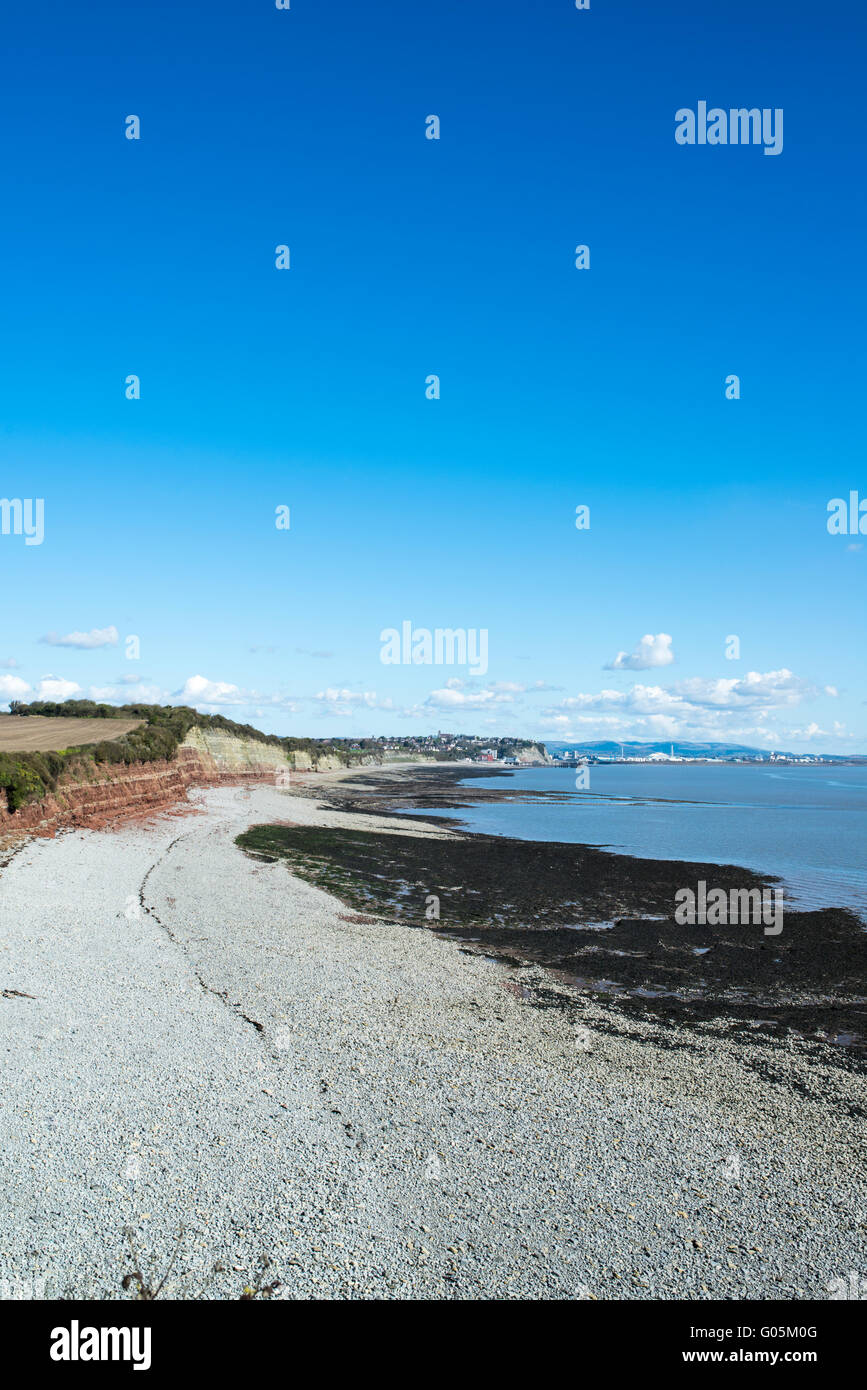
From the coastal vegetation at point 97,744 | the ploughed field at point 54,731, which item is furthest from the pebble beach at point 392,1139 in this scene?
the ploughed field at point 54,731

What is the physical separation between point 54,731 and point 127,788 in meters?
17.1

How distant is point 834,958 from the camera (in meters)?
20.0

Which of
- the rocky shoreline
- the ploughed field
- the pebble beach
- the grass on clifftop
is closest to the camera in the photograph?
the pebble beach

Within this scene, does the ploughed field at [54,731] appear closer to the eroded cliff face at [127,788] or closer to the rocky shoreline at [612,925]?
the eroded cliff face at [127,788]

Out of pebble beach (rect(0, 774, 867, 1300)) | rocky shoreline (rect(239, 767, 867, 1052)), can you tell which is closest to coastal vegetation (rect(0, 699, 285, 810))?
rocky shoreline (rect(239, 767, 867, 1052))

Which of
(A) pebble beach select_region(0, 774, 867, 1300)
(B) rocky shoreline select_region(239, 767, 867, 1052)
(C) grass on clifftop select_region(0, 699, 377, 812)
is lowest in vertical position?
(B) rocky shoreline select_region(239, 767, 867, 1052)

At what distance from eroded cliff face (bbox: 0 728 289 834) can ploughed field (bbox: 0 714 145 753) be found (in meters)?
4.20

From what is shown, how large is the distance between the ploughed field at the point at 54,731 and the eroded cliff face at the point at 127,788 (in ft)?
13.8

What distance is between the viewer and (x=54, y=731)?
57.7 m

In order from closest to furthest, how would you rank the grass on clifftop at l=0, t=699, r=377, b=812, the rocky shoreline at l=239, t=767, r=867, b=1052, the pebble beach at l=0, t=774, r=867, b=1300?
the pebble beach at l=0, t=774, r=867, b=1300, the rocky shoreline at l=239, t=767, r=867, b=1052, the grass on clifftop at l=0, t=699, r=377, b=812

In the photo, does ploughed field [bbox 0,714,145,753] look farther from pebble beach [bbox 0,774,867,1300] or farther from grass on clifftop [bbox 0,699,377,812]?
pebble beach [bbox 0,774,867,1300]

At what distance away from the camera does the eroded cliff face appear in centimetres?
3159

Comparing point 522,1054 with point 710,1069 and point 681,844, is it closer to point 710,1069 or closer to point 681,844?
point 710,1069

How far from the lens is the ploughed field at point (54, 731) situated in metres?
49.1
